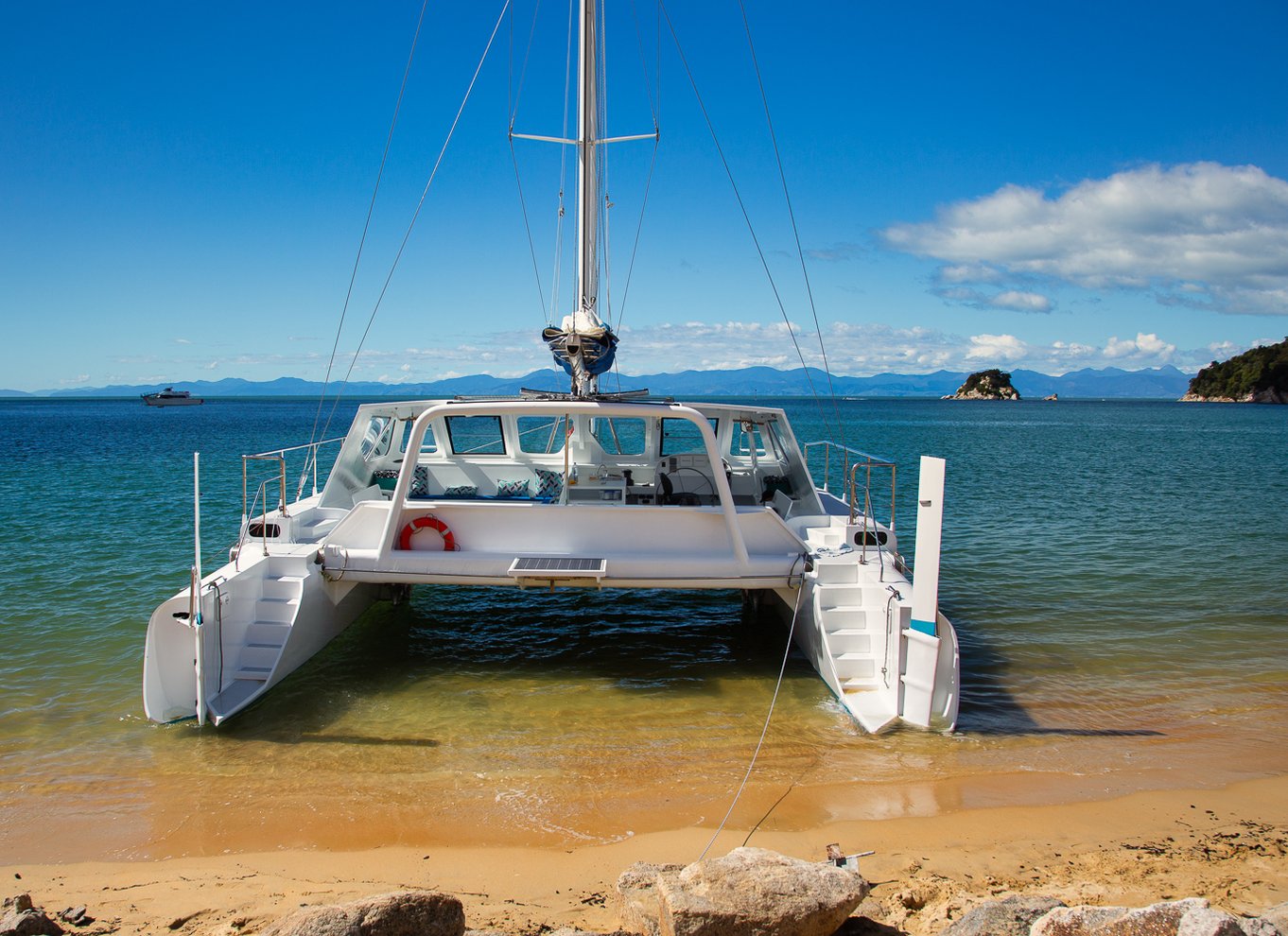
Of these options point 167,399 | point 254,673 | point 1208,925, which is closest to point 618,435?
point 254,673

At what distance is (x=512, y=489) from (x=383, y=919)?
6.85 metres

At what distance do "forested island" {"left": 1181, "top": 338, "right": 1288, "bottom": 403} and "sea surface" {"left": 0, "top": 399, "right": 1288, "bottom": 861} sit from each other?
500 feet

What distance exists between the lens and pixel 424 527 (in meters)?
8.02

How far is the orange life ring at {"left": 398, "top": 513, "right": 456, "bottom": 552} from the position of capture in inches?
315

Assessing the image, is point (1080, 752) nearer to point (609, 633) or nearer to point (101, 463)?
point (609, 633)

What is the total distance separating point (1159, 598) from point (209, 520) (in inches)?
715

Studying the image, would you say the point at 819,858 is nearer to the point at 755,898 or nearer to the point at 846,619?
the point at 755,898

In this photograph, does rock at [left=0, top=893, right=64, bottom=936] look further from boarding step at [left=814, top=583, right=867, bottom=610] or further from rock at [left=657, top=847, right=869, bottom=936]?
boarding step at [left=814, top=583, right=867, bottom=610]

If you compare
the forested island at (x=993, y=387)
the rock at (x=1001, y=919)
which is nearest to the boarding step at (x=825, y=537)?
the rock at (x=1001, y=919)

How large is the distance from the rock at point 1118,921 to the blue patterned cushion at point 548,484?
6.75 metres

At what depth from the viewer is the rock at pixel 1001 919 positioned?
3.82 meters

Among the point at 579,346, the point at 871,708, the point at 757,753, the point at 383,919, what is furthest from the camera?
the point at 579,346

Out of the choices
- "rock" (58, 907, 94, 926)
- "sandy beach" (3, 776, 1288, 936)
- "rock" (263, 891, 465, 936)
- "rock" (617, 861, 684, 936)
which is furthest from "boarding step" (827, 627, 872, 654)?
"rock" (58, 907, 94, 926)

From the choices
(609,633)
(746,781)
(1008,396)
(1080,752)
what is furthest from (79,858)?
(1008,396)
